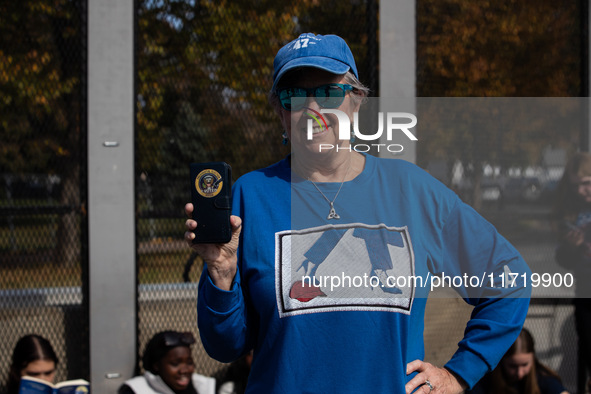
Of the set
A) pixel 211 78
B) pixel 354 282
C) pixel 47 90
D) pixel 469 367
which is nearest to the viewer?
pixel 354 282

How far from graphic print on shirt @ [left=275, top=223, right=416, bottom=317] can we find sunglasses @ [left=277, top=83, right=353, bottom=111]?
0.35 m

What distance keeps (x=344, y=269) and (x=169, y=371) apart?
2447 mm

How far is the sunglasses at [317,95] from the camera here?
164cm

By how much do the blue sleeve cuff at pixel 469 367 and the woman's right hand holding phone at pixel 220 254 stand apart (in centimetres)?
74

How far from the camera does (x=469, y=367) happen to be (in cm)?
172

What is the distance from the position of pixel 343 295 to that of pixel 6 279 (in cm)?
321

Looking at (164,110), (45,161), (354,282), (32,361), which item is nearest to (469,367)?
(354,282)

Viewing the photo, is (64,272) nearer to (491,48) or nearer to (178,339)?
(178,339)

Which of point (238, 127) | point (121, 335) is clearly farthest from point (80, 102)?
point (121, 335)

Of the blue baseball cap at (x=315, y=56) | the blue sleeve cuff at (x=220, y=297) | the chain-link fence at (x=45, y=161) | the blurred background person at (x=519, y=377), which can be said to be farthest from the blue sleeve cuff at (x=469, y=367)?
the chain-link fence at (x=45, y=161)

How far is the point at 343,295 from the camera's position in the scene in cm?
158

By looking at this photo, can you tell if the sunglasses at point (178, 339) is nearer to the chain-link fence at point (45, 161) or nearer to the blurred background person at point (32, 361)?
the chain-link fence at point (45, 161)

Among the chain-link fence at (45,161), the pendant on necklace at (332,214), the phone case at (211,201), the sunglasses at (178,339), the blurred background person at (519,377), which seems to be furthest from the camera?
the chain-link fence at (45,161)

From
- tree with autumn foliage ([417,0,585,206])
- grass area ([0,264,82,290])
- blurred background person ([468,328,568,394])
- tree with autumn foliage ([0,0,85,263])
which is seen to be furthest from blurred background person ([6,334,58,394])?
tree with autumn foliage ([417,0,585,206])
